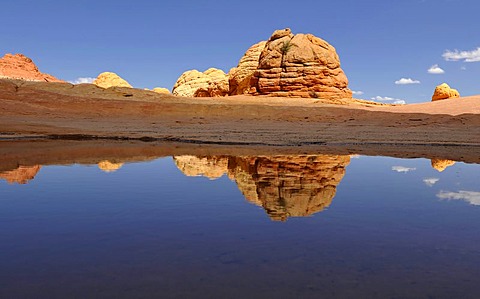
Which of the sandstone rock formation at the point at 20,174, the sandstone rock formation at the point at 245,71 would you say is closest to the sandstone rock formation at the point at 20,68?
→ the sandstone rock formation at the point at 245,71

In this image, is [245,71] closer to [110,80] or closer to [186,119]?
[186,119]

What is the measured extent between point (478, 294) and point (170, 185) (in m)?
6.37

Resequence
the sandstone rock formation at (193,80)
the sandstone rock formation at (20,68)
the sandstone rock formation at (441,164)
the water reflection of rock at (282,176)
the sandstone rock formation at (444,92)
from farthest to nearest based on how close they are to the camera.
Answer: the sandstone rock formation at (20,68), the sandstone rock formation at (193,80), the sandstone rock formation at (444,92), the sandstone rock formation at (441,164), the water reflection of rock at (282,176)

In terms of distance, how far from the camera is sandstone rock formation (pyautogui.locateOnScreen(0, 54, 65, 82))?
131625mm

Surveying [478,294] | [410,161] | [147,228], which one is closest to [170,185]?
[147,228]

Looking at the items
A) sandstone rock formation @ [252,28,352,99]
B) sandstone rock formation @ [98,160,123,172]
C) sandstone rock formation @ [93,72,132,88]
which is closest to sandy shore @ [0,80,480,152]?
sandstone rock formation @ [98,160,123,172]

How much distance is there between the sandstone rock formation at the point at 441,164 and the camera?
12.1 meters

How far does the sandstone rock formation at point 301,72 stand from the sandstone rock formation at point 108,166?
44.1 meters

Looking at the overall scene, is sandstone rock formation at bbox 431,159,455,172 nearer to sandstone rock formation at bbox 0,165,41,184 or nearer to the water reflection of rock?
the water reflection of rock

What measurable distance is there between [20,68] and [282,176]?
5908 inches

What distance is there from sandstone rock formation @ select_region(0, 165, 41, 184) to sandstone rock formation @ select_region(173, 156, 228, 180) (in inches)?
141

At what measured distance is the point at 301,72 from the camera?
181ft

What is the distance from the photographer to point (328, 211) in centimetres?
641

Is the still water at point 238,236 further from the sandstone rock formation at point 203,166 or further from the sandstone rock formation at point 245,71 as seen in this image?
the sandstone rock formation at point 245,71
